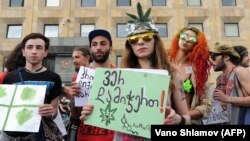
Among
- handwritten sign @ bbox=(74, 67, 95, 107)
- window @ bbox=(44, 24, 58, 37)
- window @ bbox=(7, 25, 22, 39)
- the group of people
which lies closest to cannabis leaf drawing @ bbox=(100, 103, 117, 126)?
the group of people

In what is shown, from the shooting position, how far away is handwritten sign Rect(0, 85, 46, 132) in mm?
3057

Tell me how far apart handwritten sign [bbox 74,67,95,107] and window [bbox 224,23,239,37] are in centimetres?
2274

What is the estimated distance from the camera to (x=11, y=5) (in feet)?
84.1

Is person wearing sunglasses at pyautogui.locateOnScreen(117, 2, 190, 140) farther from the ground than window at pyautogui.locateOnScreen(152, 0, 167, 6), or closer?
closer

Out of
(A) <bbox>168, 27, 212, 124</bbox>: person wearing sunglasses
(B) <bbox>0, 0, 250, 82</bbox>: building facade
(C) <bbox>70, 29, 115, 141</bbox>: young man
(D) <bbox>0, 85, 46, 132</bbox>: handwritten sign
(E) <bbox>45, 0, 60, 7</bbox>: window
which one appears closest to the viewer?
(D) <bbox>0, 85, 46, 132</bbox>: handwritten sign

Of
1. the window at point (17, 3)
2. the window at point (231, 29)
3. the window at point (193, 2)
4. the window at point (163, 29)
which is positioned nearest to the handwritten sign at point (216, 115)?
the window at point (163, 29)

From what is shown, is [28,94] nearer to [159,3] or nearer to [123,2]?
[123,2]

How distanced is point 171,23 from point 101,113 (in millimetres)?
22540

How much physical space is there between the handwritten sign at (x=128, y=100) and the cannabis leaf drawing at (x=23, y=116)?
27.8 inches

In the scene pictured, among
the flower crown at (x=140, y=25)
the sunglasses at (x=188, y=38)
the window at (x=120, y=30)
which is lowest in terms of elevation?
the flower crown at (x=140, y=25)

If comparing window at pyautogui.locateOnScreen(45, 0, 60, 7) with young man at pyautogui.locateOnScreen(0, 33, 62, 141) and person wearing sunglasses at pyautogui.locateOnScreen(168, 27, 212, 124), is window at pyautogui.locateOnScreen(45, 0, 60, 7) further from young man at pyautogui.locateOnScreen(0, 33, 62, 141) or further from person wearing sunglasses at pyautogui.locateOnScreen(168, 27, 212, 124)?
young man at pyautogui.locateOnScreen(0, 33, 62, 141)

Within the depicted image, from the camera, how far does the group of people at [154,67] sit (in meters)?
2.90

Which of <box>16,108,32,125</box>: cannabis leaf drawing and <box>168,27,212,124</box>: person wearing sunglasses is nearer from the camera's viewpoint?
<box>16,108,32,125</box>: cannabis leaf drawing

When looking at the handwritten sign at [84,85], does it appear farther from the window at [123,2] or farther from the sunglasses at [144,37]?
the window at [123,2]
